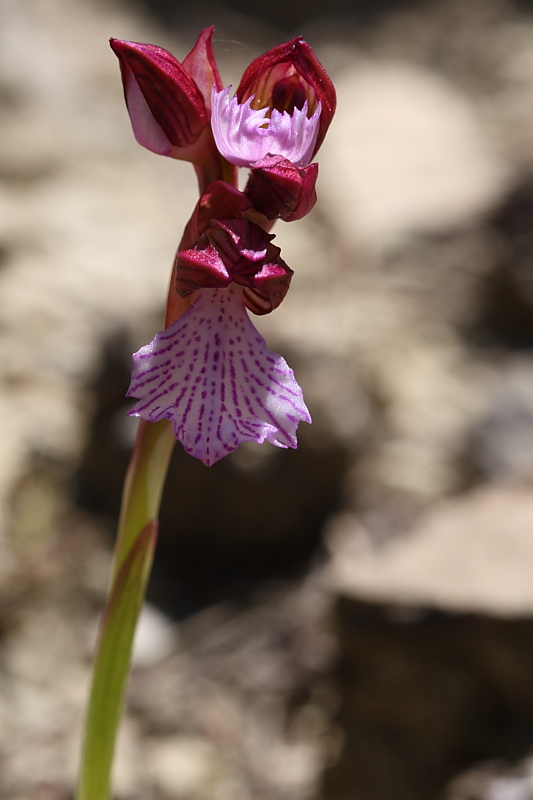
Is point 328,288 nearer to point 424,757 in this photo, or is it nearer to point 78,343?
point 78,343

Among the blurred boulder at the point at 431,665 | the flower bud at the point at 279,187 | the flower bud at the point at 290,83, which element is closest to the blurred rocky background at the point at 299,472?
the blurred boulder at the point at 431,665

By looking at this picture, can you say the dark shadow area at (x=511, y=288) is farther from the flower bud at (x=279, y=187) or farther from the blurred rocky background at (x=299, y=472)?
the flower bud at (x=279, y=187)

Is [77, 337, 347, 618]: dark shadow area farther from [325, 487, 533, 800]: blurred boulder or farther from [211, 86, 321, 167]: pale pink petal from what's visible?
[211, 86, 321, 167]: pale pink petal

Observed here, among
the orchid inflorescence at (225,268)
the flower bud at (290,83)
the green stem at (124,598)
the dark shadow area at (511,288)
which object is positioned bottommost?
the green stem at (124,598)

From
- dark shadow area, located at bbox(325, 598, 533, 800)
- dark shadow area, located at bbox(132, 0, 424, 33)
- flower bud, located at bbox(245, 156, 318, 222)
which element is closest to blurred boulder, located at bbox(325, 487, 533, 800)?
dark shadow area, located at bbox(325, 598, 533, 800)

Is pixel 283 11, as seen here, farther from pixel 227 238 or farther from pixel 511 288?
pixel 227 238
